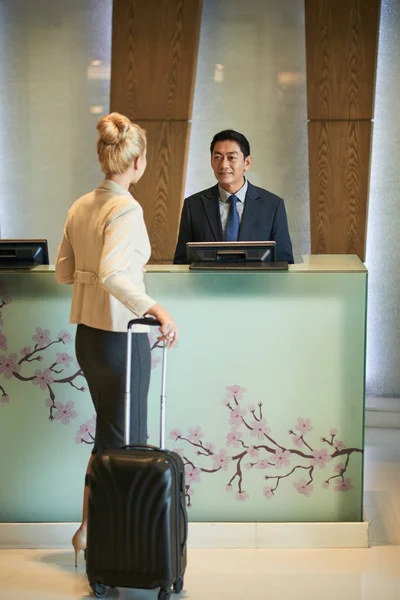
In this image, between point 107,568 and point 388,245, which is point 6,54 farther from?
point 107,568

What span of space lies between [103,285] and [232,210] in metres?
1.49

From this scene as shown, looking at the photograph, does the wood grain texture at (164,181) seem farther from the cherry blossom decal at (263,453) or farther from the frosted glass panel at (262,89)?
the cherry blossom decal at (263,453)

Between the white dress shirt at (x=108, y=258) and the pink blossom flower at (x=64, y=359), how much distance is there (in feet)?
1.48

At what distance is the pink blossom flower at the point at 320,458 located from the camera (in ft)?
12.5

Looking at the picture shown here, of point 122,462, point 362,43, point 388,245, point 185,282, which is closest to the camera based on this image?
point 122,462

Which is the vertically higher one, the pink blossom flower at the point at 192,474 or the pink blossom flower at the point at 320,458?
the pink blossom flower at the point at 320,458

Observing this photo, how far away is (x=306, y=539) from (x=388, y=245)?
114 inches

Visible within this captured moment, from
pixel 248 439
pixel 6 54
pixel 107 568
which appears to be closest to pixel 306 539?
pixel 248 439

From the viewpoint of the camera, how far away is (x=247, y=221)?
4.49m

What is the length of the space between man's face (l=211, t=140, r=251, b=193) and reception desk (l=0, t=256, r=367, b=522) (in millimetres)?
795

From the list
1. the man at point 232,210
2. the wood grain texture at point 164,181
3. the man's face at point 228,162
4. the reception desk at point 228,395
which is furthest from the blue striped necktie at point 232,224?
the wood grain texture at point 164,181

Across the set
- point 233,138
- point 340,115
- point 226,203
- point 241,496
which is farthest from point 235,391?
point 340,115

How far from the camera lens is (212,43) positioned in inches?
243

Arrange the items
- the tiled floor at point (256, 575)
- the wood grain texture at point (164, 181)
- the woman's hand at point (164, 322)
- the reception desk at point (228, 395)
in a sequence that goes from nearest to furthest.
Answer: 1. the woman's hand at point (164, 322)
2. the tiled floor at point (256, 575)
3. the reception desk at point (228, 395)
4. the wood grain texture at point (164, 181)
